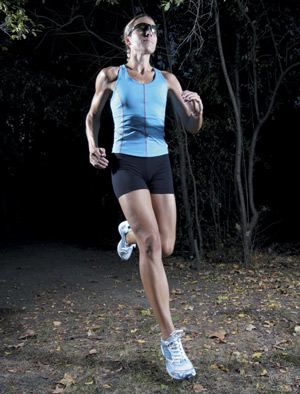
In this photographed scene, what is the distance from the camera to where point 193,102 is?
339 cm

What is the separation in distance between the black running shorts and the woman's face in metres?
0.77

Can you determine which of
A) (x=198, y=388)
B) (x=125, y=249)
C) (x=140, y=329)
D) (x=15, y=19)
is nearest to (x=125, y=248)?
(x=125, y=249)

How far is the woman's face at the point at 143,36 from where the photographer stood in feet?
10.6

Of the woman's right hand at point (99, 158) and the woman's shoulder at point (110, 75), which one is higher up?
the woman's shoulder at point (110, 75)

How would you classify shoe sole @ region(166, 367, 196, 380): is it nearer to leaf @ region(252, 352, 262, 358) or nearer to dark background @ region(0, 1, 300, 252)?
leaf @ region(252, 352, 262, 358)

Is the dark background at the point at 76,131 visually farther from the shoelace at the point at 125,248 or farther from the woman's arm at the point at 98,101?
the woman's arm at the point at 98,101

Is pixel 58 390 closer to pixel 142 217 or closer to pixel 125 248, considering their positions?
pixel 142 217

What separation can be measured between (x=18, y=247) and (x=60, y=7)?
5.25 meters

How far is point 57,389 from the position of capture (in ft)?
9.92

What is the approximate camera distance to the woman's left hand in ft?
10.9

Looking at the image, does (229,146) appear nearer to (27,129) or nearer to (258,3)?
(258,3)

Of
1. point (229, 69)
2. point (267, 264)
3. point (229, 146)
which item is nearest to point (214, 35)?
point (229, 69)

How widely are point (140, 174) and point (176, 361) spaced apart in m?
1.26

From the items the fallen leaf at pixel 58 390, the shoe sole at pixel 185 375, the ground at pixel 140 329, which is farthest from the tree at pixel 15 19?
the shoe sole at pixel 185 375
